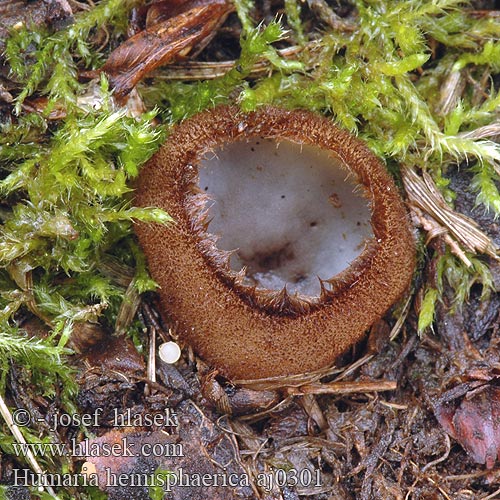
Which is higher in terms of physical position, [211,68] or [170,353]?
[211,68]

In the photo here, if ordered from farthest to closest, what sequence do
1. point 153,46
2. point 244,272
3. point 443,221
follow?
1. point 443,221
2. point 153,46
3. point 244,272

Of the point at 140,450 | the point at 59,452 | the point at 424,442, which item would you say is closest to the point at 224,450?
the point at 140,450

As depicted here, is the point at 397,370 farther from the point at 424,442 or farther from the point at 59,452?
the point at 59,452

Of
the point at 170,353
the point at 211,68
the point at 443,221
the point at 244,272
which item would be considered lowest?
the point at 170,353

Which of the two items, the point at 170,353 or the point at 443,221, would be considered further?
the point at 443,221
